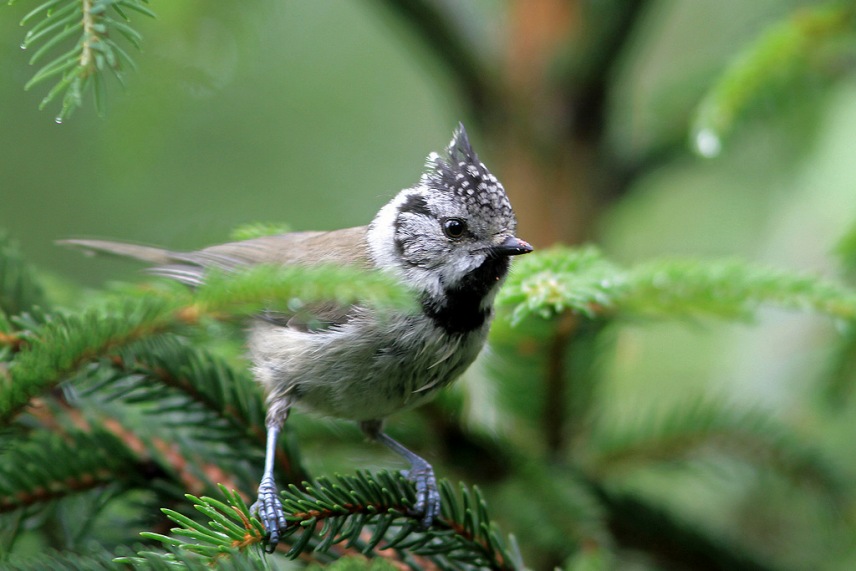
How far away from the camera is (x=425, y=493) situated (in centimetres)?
A: 207

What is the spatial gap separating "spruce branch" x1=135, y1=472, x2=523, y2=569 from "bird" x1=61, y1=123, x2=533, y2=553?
0.98 ft

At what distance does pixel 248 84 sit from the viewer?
5742 millimetres

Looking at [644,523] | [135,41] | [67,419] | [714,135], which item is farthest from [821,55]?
[67,419]

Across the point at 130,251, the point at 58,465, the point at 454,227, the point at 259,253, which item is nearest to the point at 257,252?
the point at 259,253

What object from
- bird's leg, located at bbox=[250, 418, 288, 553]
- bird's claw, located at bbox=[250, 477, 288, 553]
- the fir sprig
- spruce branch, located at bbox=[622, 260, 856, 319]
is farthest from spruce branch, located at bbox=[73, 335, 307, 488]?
spruce branch, located at bbox=[622, 260, 856, 319]

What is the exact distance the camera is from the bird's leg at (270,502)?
178 cm

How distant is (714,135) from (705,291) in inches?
21.5

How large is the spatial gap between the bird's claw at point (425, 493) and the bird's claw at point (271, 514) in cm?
30

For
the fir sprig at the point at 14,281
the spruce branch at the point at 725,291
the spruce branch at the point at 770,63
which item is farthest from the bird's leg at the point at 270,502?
the spruce branch at the point at 770,63

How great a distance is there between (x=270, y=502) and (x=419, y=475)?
21.9 inches

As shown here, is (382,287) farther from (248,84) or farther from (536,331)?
(248,84)

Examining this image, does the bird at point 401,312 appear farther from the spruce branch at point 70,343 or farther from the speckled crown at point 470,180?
the spruce branch at point 70,343

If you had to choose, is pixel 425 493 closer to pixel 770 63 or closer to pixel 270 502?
pixel 270 502

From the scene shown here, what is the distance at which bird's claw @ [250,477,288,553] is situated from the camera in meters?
1.78
